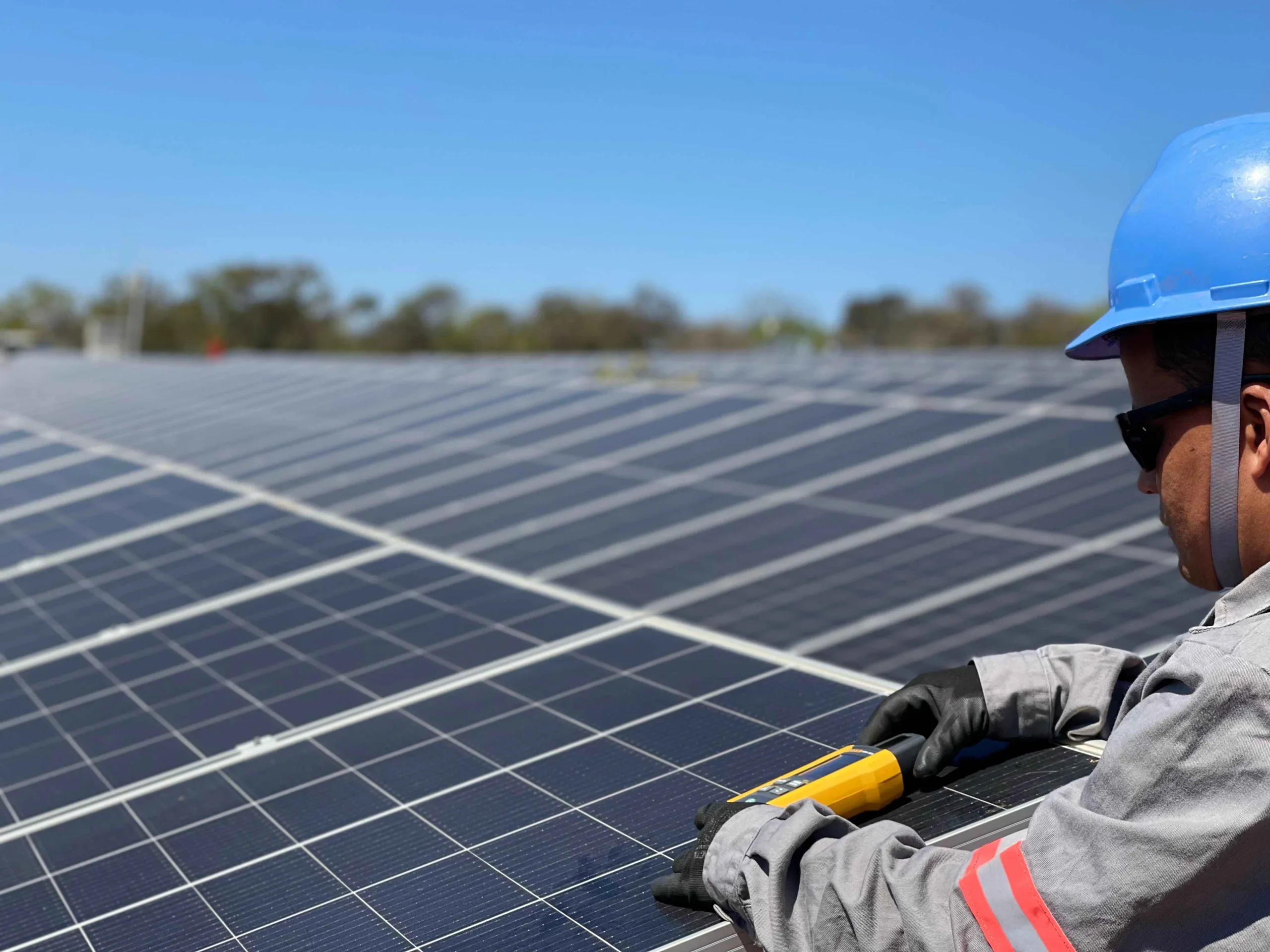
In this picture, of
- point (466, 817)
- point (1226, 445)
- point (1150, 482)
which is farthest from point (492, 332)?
point (1226, 445)

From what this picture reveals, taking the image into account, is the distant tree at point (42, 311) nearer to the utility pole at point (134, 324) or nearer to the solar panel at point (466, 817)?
the utility pole at point (134, 324)

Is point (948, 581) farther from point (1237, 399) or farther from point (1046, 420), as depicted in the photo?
point (1237, 399)

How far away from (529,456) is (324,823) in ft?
27.3

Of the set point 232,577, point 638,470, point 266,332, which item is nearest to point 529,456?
point 638,470

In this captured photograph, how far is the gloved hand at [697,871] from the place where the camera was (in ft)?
9.17

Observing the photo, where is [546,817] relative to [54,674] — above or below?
above

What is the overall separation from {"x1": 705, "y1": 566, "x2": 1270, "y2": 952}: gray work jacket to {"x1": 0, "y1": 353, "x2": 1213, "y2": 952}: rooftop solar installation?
1.50ft

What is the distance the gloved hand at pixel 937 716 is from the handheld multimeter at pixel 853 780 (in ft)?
0.15

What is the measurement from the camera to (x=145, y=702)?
5.82 metres

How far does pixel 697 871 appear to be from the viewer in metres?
2.82

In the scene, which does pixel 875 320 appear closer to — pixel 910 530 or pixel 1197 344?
pixel 910 530

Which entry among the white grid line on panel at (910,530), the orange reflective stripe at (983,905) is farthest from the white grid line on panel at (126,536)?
the orange reflective stripe at (983,905)

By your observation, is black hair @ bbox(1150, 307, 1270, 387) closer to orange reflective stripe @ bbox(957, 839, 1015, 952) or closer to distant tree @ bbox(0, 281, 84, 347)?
orange reflective stripe @ bbox(957, 839, 1015, 952)

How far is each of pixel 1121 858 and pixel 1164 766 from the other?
169 mm
